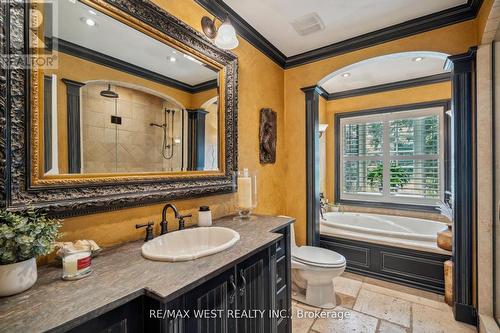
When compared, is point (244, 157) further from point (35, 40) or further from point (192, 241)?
point (35, 40)

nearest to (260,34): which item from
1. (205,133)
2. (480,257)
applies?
(205,133)

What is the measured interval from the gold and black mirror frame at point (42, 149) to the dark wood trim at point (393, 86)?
10.4ft

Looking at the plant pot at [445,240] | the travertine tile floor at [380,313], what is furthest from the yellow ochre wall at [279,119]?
the plant pot at [445,240]

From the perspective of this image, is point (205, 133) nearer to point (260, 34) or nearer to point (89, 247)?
point (89, 247)

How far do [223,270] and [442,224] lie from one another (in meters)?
3.62

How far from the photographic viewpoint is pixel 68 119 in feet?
3.45

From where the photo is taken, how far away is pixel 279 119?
9.19 feet

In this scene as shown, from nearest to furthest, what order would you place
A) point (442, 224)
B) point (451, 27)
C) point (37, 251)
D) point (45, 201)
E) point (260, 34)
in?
point (37, 251) → point (45, 201) → point (451, 27) → point (260, 34) → point (442, 224)

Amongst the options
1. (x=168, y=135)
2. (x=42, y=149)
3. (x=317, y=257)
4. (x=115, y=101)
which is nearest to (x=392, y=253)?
(x=317, y=257)

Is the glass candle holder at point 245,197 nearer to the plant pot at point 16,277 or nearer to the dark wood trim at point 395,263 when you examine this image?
the plant pot at point 16,277

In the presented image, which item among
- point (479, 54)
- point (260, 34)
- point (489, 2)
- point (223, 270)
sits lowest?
point (223, 270)

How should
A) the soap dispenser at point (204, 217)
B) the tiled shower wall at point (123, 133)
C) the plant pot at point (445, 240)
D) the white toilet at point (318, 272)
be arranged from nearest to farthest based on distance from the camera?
the tiled shower wall at point (123, 133) → the soap dispenser at point (204, 217) → the white toilet at point (318, 272) → the plant pot at point (445, 240)

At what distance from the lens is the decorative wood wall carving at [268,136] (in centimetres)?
242

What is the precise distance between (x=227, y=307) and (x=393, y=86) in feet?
13.2
